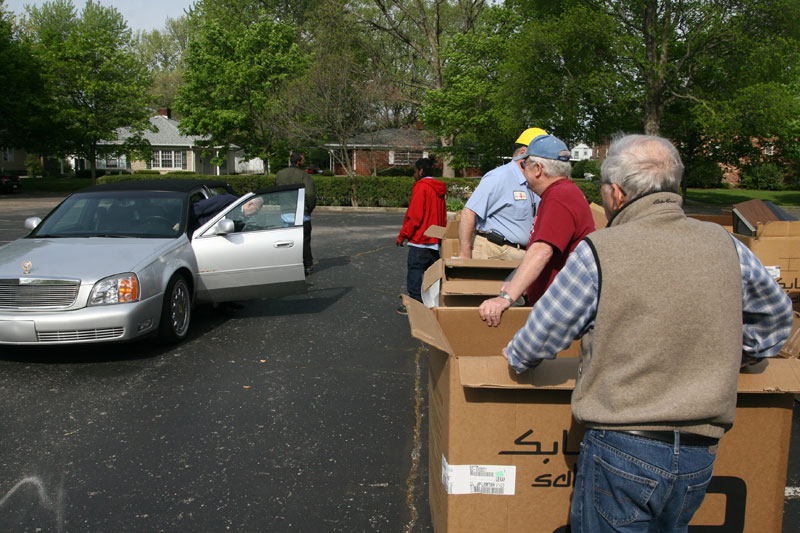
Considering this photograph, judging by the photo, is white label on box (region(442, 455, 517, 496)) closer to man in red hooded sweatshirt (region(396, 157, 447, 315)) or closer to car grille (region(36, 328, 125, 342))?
car grille (region(36, 328, 125, 342))

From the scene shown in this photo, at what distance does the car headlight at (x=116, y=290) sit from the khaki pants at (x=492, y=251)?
2985 millimetres

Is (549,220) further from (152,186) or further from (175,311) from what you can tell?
(152,186)

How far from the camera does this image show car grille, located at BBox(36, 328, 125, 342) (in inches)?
224

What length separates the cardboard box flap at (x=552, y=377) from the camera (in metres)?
2.26

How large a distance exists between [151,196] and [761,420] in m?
6.74

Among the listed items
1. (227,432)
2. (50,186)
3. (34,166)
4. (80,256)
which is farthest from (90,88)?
(227,432)

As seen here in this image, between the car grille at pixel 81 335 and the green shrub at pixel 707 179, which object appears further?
the green shrub at pixel 707 179

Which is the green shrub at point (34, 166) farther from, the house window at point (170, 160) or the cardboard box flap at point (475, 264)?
the cardboard box flap at point (475, 264)

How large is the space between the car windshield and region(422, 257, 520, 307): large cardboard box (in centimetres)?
380

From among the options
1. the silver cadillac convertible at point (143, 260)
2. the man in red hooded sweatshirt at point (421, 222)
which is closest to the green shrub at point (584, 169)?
the man in red hooded sweatshirt at point (421, 222)

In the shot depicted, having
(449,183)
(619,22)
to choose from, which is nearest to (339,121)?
(449,183)

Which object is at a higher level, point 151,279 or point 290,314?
point 151,279

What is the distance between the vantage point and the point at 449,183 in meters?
27.3

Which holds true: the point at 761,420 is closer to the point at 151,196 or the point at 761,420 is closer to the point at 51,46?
the point at 151,196
